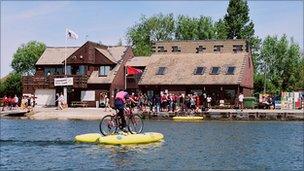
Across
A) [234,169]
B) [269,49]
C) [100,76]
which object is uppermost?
[269,49]

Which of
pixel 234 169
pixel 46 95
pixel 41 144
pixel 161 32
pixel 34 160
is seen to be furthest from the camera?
pixel 161 32

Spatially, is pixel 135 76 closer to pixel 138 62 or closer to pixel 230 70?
pixel 138 62

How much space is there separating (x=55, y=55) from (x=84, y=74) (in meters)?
7.36

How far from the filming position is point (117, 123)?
1174 inches

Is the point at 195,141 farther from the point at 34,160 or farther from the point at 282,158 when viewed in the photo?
the point at 34,160

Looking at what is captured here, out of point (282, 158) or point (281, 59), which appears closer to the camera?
point (282, 158)

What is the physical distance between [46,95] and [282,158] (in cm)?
5877

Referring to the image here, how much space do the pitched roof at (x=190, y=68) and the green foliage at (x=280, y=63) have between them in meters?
30.2

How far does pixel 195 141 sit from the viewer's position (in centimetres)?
2997

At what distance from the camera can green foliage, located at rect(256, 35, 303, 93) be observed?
332 feet

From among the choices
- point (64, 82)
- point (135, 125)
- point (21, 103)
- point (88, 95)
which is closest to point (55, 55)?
A: point (64, 82)

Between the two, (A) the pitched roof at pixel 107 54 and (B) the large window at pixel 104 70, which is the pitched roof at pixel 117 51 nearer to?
(A) the pitched roof at pixel 107 54

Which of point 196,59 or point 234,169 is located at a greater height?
point 196,59

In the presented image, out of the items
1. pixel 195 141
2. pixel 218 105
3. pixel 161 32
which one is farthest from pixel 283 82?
pixel 195 141
